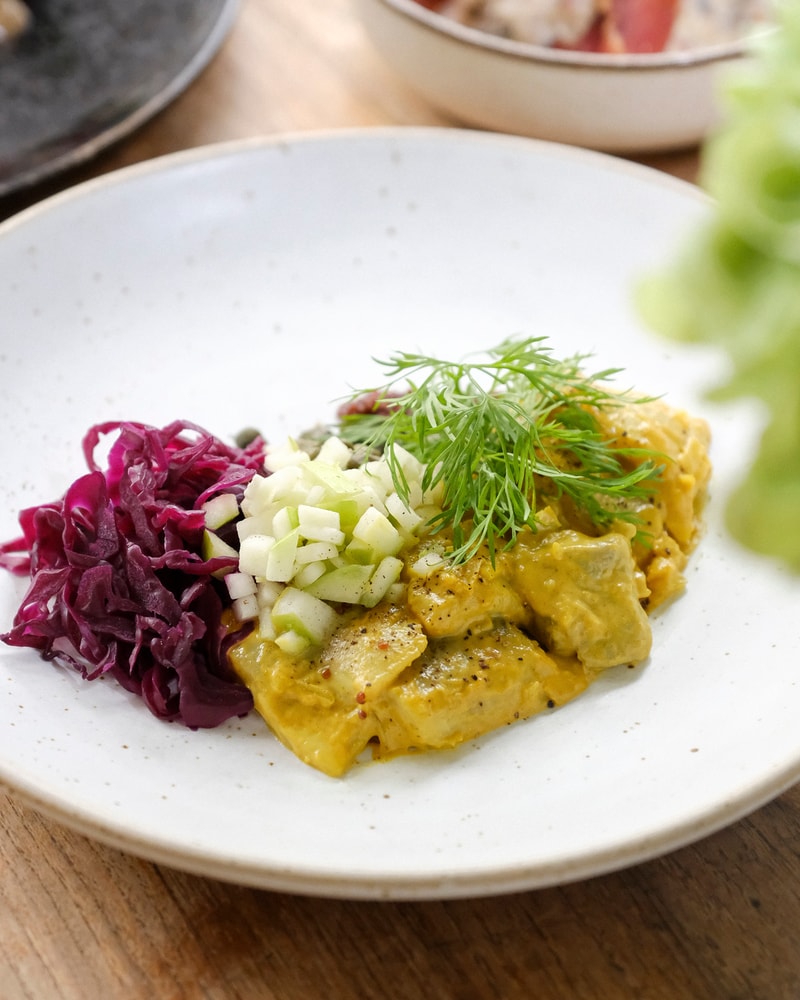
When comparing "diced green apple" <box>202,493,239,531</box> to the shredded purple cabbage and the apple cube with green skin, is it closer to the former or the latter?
the shredded purple cabbage

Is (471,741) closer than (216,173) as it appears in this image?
Yes

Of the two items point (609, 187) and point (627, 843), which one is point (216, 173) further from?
point (627, 843)

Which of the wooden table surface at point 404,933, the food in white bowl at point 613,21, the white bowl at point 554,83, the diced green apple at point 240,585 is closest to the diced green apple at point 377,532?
the diced green apple at point 240,585

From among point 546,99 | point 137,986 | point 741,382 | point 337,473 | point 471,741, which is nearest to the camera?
point 741,382

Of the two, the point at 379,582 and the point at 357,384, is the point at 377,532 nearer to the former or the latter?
the point at 379,582

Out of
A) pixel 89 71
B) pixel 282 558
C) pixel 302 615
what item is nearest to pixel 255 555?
pixel 282 558

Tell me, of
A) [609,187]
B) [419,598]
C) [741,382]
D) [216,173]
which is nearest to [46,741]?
[419,598]

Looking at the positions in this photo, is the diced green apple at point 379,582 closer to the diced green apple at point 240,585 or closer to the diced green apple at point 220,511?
the diced green apple at point 240,585
